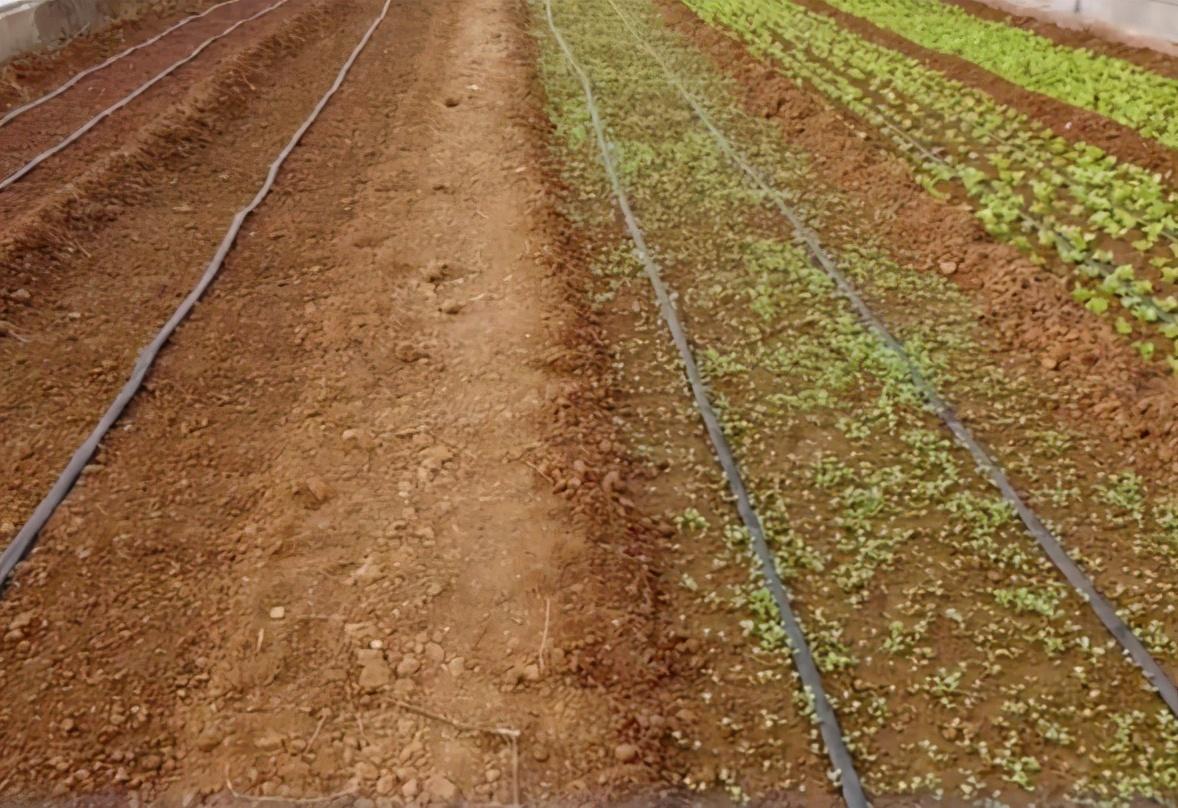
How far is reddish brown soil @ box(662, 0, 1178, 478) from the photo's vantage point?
5.84m

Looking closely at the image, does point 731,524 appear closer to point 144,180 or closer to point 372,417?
point 372,417

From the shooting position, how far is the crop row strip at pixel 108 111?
862 cm

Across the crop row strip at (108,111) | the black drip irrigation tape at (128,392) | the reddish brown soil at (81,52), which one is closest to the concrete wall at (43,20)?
the reddish brown soil at (81,52)

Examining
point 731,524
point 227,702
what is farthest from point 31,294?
point 731,524

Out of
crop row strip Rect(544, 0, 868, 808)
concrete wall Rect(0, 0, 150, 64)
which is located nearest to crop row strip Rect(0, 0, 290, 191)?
concrete wall Rect(0, 0, 150, 64)

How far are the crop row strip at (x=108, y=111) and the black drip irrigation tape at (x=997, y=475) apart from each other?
20.4 ft

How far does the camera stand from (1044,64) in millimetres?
11555

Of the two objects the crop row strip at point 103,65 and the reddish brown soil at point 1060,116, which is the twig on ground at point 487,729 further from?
the crop row strip at point 103,65

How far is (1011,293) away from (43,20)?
11.3 m

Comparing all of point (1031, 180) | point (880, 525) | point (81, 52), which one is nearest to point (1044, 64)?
point (1031, 180)

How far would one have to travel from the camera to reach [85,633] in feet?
14.5

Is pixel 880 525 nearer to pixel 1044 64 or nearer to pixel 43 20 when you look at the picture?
pixel 1044 64

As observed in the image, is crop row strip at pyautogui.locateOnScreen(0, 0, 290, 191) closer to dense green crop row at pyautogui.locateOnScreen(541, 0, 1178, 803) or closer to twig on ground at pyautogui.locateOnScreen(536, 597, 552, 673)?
dense green crop row at pyautogui.locateOnScreen(541, 0, 1178, 803)

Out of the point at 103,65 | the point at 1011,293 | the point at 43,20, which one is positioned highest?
the point at 43,20
